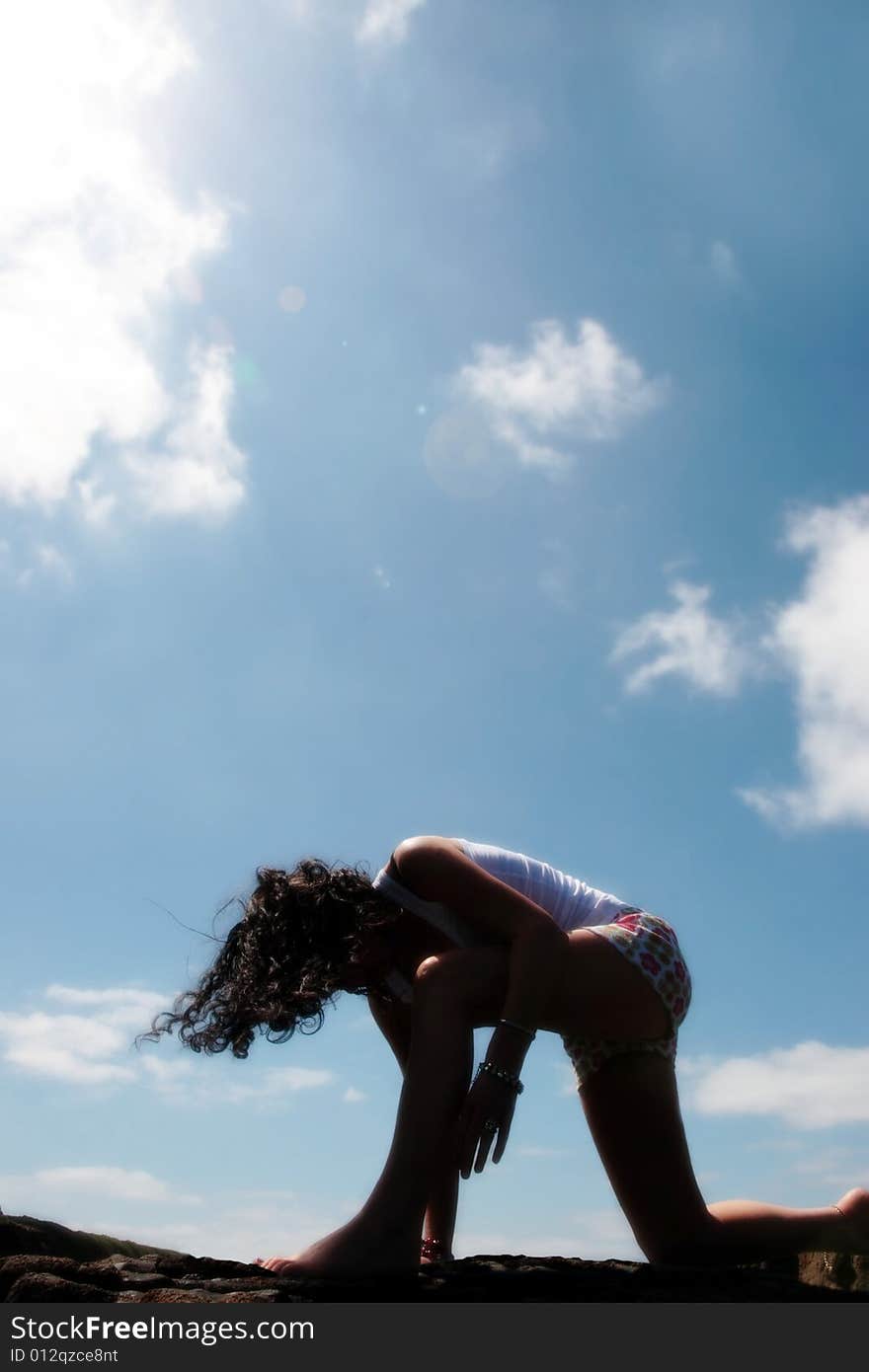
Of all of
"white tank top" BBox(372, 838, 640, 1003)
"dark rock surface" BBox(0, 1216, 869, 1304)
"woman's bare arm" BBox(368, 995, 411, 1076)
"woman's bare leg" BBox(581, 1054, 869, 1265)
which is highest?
"white tank top" BBox(372, 838, 640, 1003)

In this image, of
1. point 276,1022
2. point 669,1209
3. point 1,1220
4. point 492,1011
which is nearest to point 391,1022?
point 276,1022

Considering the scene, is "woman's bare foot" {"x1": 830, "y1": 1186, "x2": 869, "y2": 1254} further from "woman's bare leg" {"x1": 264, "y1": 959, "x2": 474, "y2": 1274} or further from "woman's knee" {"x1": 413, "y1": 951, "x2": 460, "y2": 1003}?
"woman's knee" {"x1": 413, "y1": 951, "x2": 460, "y2": 1003}

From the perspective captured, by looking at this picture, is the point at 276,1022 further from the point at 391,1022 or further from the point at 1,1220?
the point at 1,1220

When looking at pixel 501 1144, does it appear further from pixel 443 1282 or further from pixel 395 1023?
pixel 395 1023

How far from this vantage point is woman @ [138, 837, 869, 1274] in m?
3.78

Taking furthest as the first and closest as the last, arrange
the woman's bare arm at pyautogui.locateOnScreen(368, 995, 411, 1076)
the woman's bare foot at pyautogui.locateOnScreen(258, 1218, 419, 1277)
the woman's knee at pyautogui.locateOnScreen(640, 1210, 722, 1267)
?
the woman's bare arm at pyautogui.locateOnScreen(368, 995, 411, 1076), the woman's knee at pyautogui.locateOnScreen(640, 1210, 722, 1267), the woman's bare foot at pyautogui.locateOnScreen(258, 1218, 419, 1277)

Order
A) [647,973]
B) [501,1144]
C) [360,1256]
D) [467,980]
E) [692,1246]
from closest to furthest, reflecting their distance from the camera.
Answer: [360,1256], [501,1144], [467,980], [647,973], [692,1246]

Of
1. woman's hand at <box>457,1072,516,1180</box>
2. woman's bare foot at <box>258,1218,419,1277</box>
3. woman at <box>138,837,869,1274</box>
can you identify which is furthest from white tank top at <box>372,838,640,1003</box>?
woman's bare foot at <box>258,1218,419,1277</box>

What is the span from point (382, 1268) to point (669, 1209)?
145cm

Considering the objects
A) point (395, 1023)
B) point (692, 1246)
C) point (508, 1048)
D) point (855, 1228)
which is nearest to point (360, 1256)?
point (508, 1048)

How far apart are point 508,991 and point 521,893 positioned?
1.82 ft

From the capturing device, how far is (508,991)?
149 inches

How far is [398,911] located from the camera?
4395mm

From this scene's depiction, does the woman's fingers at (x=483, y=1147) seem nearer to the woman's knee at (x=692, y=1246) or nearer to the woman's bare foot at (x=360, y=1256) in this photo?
the woman's bare foot at (x=360, y=1256)
